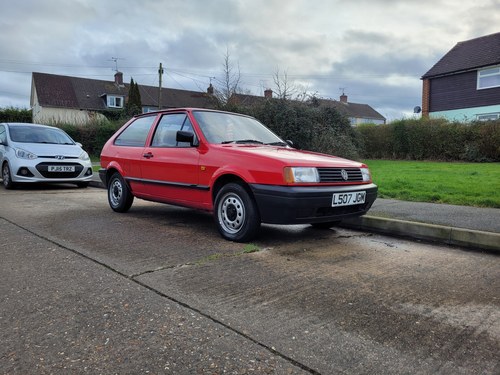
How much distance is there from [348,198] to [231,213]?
1.32 meters

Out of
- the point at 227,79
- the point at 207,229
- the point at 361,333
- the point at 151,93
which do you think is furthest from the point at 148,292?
the point at 151,93

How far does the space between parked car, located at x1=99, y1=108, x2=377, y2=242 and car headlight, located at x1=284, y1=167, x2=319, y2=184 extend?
1 centimetres

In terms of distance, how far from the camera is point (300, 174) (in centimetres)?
453

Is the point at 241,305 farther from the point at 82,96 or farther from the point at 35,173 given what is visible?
the point at 82,96

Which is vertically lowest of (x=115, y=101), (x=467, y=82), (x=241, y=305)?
(x=241, y=305)

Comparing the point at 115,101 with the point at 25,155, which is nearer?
the point at 25,155

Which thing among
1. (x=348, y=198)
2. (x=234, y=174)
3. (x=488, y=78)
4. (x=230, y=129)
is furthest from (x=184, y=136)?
(x=488, y=78)

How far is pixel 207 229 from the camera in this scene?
5.65 meters

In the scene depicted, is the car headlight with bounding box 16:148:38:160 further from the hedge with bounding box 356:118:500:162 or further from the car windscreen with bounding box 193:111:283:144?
Answer: the hedge with bounding box 356:118:500:162

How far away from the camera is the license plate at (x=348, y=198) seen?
4703 millimetres

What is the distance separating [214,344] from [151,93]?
53699mm

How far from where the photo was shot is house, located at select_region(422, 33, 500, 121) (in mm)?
24438

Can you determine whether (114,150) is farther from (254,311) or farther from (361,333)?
(361,333)

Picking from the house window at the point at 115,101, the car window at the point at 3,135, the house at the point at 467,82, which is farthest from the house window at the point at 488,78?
the house window at the point at 115,101
